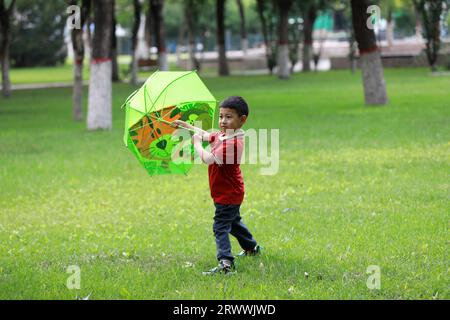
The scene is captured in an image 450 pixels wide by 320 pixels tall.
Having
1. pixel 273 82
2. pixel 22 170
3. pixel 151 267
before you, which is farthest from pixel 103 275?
pixel 273 82

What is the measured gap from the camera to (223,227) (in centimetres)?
727

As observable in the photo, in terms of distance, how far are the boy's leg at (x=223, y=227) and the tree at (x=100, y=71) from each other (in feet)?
41.7

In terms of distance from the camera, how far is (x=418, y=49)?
53531mm

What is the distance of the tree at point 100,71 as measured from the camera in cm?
1964

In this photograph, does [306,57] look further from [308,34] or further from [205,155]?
[205,155]

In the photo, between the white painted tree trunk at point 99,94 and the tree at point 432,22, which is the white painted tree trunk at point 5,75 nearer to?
the white painted tree trunk at point 99,94

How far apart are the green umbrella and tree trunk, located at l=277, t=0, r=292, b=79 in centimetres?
3129

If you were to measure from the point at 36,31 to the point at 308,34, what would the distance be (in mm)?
21628

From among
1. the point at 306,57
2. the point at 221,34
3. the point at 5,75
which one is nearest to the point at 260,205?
the point at 5,75

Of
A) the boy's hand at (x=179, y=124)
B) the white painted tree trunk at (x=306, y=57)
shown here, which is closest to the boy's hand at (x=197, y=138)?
the boy's hand at (x=179, y=124)

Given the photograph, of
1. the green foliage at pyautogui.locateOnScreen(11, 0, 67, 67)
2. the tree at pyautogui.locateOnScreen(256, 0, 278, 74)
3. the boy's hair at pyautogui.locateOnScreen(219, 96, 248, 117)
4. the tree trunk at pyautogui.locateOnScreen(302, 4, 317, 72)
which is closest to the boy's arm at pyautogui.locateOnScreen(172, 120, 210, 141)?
the boy's hair at pyautogui.locateOnScreen(219, 96, 248, 117)

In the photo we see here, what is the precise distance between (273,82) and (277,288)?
32.2m

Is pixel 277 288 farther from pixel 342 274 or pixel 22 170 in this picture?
pixel 22 170

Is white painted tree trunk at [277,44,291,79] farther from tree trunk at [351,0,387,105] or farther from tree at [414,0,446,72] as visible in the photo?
tree trunk at [351,0,387,105]
